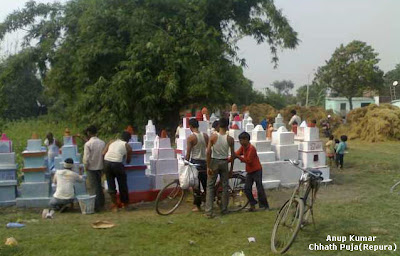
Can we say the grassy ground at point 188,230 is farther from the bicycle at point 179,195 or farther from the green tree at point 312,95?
the green tree at point 312,95

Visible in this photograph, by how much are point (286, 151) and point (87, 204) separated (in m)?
4.79

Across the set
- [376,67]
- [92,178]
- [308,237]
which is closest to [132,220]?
[92,178]

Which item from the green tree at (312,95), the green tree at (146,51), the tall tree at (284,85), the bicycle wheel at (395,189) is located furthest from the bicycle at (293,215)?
the tall tree at (284,85)

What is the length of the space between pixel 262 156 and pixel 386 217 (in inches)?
123

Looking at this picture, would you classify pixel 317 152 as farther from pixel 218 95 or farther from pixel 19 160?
pixel 19 160

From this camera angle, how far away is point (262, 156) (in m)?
9.40

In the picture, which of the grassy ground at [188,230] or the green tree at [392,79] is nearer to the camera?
the grassy ground at [188,230]

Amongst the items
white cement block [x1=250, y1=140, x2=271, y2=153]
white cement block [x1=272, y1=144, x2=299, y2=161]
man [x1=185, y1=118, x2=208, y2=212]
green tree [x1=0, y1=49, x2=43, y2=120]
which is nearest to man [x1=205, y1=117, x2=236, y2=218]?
man [x1=185, y1=118, x2=208, y2=212]

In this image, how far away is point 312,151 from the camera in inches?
396

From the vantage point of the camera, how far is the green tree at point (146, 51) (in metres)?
16.9

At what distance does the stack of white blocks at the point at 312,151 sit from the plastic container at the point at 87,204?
5.19m

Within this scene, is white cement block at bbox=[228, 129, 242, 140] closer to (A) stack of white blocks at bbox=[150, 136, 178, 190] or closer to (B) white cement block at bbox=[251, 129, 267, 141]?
(B) white cement block at bbox=[251, 129, 267, 141]

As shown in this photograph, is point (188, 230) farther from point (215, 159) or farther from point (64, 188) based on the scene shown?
point (64, 188)

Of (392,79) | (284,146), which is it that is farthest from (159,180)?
(392,79)
